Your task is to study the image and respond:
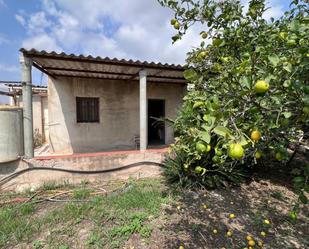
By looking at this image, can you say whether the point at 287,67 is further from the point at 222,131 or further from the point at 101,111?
the point at 101,111

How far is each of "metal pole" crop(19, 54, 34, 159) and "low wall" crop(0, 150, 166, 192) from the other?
0.31m

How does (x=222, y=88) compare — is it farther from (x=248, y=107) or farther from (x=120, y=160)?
(x=120, y=160)

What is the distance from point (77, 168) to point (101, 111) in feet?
11.3

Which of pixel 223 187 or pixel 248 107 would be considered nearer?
pixel 248 107

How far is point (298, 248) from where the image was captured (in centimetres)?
259

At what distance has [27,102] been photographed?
4141 mm

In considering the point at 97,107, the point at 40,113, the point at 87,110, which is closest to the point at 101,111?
the point at 97,107

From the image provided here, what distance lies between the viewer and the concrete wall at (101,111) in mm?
7125

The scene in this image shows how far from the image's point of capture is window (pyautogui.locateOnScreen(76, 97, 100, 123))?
7.38m

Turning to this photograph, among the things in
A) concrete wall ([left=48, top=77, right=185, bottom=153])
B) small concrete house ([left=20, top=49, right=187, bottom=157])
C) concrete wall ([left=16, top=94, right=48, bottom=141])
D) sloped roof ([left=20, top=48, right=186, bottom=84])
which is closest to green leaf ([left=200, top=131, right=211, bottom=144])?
sloped roof ([left=20, top=48, right=186, bottom=84])

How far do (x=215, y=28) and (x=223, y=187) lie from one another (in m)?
3.27

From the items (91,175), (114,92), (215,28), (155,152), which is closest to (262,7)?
(215,28)

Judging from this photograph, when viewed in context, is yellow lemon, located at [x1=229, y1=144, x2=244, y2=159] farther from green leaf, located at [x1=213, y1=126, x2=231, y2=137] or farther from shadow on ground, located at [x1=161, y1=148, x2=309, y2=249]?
shadow on ground, located at [x1=161, y1=148, x2=309, y2=249]

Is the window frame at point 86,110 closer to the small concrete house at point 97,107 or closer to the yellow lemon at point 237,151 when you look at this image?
the small concrete house at point 97,107
